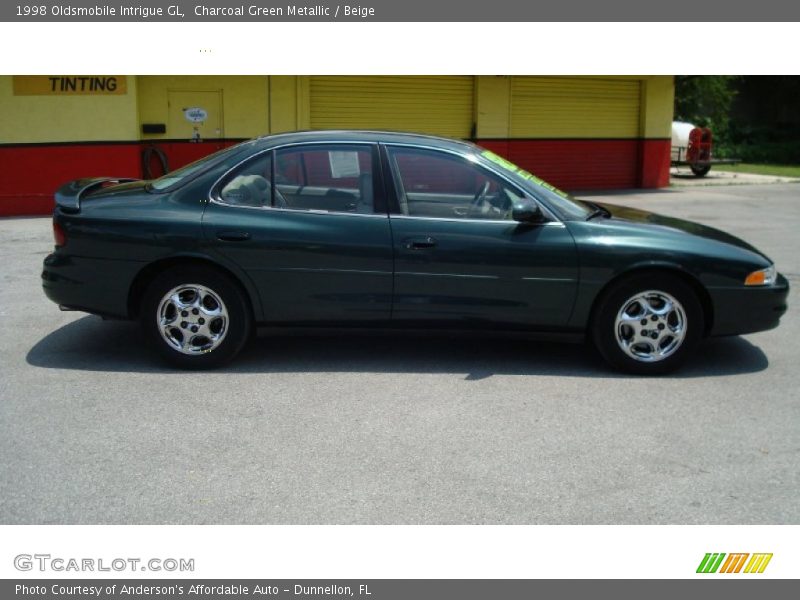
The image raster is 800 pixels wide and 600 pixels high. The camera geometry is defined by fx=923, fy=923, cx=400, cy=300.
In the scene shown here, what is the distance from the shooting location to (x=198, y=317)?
6.14m

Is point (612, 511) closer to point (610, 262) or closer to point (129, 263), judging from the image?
point (610, 262)

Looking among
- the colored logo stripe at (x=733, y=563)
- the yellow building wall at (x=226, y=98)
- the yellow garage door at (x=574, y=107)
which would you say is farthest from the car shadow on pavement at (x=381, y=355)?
the yellow garage door at (x=574, y=107)

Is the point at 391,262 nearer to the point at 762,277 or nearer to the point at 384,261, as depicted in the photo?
the point at 384,261

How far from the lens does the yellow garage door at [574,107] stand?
18.3 m

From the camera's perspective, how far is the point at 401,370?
623 centimetres

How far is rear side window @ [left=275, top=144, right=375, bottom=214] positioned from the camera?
621 cm

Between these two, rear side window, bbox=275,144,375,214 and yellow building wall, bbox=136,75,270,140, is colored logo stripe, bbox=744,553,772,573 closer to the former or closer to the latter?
rear side window, bbox=275,144,375,214

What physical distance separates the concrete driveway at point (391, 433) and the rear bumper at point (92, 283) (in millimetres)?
411

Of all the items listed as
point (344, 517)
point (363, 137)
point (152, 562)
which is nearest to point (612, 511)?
point (344, 517)

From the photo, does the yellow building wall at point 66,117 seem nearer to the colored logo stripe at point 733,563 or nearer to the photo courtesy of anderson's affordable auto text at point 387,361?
the photo courtesy of anderson's affordable auto text at point 387,361

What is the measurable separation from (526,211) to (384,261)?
98 cm

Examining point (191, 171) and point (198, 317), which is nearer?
point (198, 317)

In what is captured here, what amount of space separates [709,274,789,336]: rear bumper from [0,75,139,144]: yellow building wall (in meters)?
11.0

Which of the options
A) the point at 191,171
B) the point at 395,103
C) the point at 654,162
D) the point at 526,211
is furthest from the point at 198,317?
the point at 654,162
